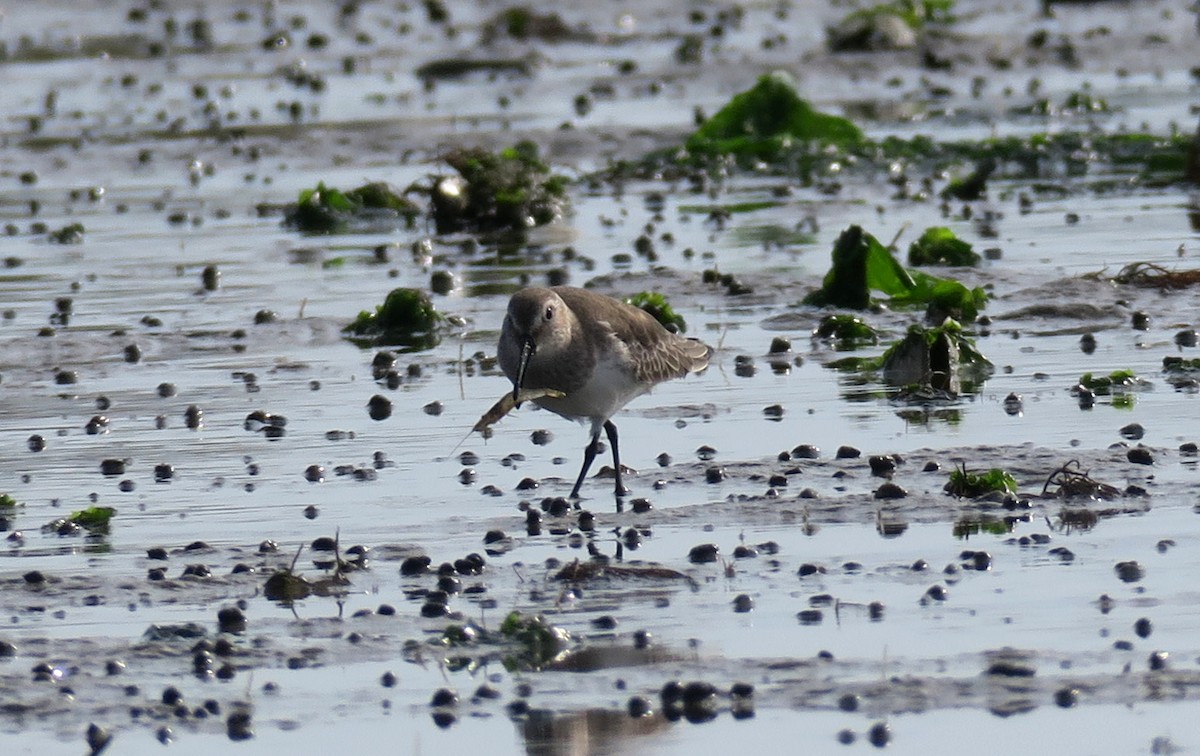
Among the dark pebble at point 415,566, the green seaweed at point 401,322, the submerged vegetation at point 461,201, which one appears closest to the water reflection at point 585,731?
the dark pebble at point 415,566

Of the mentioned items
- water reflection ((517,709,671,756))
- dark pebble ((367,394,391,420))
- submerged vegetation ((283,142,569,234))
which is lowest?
water reflection ((517,709,671,756))

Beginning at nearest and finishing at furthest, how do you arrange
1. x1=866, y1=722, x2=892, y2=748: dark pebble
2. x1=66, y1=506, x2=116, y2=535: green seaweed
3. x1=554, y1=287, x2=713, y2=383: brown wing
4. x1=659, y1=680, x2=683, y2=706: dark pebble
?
x1=866, y1=722, x2=892, y2=748: dark pebble < x1=659, y1=680, x2=683, y2=706: dark pebble < x1=66, y1=506, x2=116, y2=535: green seaweed < x1=554, y1=287, x2=713, y2=383: brown wing

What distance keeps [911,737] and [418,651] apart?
5.85 feet

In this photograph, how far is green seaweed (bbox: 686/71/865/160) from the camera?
68.9ft

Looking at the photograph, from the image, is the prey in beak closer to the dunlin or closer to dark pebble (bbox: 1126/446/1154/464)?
the dunlin

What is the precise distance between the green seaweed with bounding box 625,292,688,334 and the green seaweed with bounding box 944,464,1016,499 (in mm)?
4240

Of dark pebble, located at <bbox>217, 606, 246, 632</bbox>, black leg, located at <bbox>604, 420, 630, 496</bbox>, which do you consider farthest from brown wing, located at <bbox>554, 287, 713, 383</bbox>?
dark pebble, located at <bbox>217, 606, 246, 632</bbox>

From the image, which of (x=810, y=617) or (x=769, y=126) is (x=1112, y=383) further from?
(x=769, y=126)

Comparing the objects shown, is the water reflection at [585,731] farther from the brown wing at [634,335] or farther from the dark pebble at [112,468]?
the dark pebble at [112,468]

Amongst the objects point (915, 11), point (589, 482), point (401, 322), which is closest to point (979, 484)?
point (589, 482)

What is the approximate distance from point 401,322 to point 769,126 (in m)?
8.68

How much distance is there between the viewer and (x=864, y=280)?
1368 centimetres

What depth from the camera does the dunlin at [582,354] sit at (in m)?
9.34

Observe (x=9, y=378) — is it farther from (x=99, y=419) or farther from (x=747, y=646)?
(x=747, y=646)
